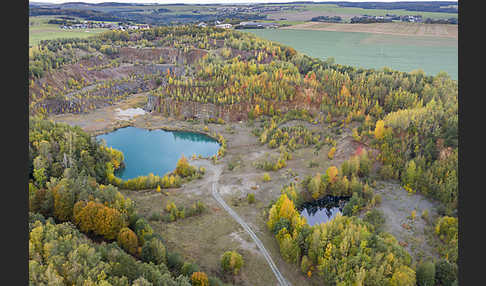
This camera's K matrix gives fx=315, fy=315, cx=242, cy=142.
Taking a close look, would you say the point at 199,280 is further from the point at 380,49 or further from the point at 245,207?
the point at 380,49

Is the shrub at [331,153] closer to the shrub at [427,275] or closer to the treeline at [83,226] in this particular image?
the treeline at [83,226]

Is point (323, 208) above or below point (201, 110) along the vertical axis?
below

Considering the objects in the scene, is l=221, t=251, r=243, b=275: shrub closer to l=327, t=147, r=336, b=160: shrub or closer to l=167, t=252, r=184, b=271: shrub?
l=167, t=252, r=184, b=271: shrub

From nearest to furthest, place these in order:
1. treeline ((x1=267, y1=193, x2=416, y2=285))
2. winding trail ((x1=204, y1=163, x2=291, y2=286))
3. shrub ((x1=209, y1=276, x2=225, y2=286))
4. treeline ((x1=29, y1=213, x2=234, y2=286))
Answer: treeline ((x1=29, y1=213, x2=234, y2=286)), shrub ((x1=209, y1=276, x2=225, y2=286)), treeline ((x1=267, y1=193, x2=416, y2=285)), winding trail ((x1=204, y1=163, x2=291, y2=286))

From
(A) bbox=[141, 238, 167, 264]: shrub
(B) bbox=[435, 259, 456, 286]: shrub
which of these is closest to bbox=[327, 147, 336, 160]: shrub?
(B) bbox=[435, 259, 456, 286]: shrub

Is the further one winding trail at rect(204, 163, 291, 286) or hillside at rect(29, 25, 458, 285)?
hillside at rect(29, 25, 458, 285)

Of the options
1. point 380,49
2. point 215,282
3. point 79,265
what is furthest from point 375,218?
point 380,49

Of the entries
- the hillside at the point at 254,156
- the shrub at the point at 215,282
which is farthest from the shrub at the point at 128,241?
the shrub at the point at 215,282

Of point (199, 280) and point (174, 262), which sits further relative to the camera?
point (174, 262)
